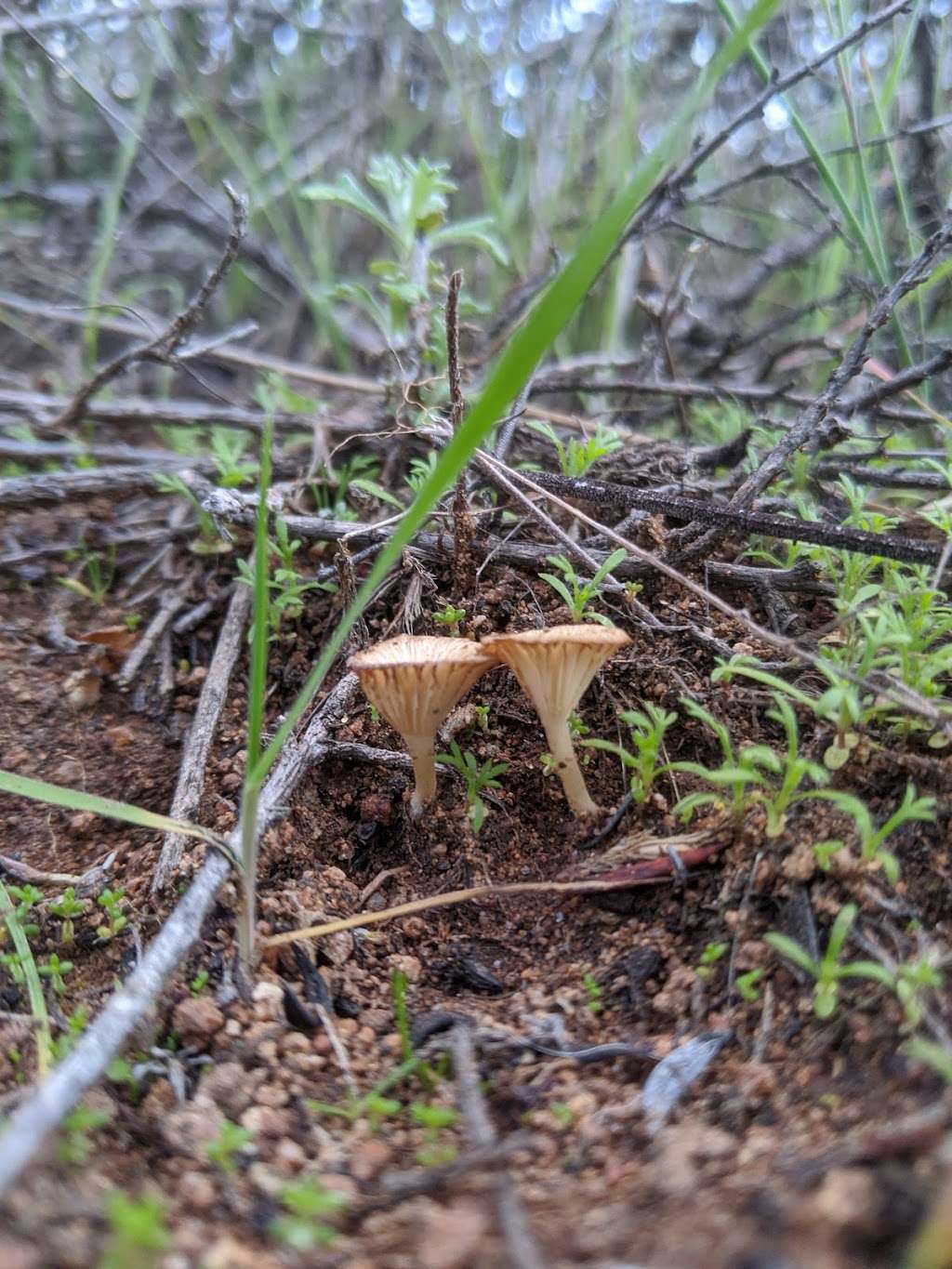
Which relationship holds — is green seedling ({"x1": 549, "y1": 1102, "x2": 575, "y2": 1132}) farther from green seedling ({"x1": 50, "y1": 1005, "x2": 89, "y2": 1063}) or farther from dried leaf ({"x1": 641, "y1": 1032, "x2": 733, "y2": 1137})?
green seedling ({"x1": 50, "y1": 1005, "x2": 89, "y2": 1063})

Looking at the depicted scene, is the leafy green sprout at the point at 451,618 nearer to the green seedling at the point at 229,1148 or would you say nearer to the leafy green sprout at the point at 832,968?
the leafy green sprout at the point at 832,968

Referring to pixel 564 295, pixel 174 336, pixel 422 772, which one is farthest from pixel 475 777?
pixel 174 336

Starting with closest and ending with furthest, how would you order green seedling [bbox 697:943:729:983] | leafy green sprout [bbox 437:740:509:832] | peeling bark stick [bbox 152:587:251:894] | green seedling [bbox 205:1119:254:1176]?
green seedling [bbox 205:1119:254:1176]
green seedling [bbox 697:943:729:983]
peeling bark stick [bbox 152:587:251:894]
leafy green sprout [bbox 437:740:509:832]

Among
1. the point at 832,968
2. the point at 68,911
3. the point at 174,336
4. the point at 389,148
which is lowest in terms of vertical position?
the point at 68,911

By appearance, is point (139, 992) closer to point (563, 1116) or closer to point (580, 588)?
point (563, 1116)

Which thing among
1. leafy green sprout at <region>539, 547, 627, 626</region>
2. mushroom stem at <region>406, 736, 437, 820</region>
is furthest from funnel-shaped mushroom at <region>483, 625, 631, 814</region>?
mushroom stem at <region>406, 736, 437, 820</region>

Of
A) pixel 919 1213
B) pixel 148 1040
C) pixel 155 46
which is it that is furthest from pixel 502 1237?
pixel 155 46
